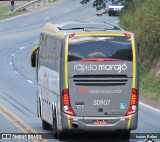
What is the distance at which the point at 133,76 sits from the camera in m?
19.3

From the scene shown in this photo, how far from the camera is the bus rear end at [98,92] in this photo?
19.2m

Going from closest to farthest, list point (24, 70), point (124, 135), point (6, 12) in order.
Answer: point (124, 135), point (24, 70), point (6, 12)

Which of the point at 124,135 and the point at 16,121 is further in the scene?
the point at 16,121

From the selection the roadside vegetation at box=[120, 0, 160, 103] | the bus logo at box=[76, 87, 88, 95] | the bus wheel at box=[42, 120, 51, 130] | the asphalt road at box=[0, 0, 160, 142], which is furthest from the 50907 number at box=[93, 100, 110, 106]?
the roadside vegetation at box=[120, 0, 160, 103]

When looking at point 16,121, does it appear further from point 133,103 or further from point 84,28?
point 133,103

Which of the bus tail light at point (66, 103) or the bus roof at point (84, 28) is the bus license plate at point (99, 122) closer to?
the bus tail light at point (66, 103)

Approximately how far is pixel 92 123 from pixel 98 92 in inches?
29.0

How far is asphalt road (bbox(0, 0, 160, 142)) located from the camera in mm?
24077

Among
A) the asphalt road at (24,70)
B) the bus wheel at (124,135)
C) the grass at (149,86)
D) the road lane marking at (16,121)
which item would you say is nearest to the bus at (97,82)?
the bus wheel at (124,135)

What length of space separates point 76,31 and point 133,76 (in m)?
1.81

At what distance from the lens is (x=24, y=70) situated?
153 feet

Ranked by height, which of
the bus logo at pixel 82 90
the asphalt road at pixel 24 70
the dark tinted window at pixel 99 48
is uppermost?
the dark tinted window at pixel 99 48

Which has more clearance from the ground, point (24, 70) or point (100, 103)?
point (100, 103)

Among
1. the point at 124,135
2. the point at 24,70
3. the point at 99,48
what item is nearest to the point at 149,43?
the point at 24,70
